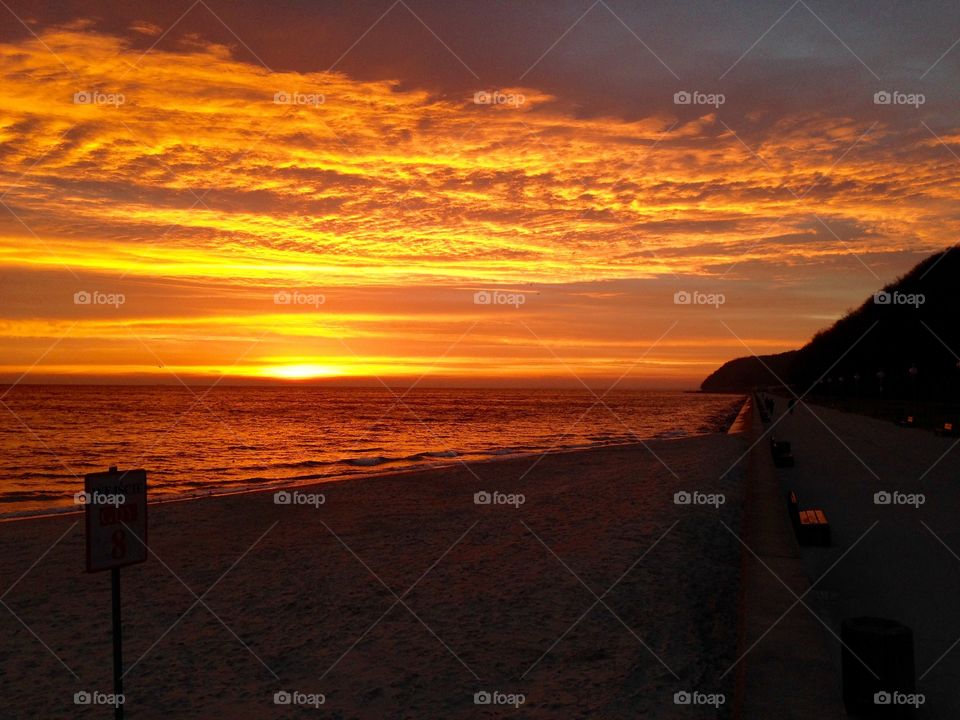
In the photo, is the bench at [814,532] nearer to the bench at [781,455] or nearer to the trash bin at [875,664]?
the trash bin at [875,664]

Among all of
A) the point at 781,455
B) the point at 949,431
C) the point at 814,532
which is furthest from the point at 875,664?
the point at 949,431

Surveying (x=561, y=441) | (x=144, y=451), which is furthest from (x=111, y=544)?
(x=561, y=441)

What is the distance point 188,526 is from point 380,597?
7981 mm

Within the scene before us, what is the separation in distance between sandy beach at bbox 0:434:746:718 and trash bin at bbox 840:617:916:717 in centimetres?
115

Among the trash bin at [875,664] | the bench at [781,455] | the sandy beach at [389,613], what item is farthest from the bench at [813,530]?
the bench at [781,455]

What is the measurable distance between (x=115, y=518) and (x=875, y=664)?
18.5ft

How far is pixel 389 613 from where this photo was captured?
9852mm

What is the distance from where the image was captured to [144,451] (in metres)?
38.6

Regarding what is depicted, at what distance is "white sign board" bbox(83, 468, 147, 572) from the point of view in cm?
494

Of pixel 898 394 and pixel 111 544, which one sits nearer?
pixel 111 544

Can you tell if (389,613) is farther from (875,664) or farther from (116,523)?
(875,664)

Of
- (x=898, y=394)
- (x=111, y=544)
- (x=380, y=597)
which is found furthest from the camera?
(x=898, y=394)

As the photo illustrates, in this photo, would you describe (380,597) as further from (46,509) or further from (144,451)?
(144,451)

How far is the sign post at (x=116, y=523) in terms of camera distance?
16.2ft
